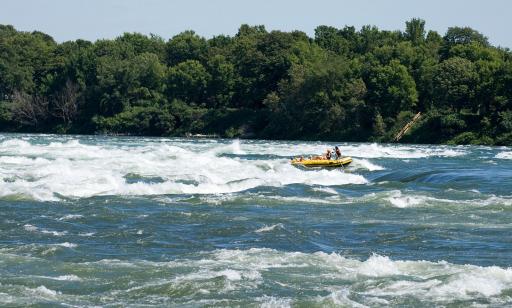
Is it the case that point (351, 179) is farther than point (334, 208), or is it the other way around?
point (351, 179)

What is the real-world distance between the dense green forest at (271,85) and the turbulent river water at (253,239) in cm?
5470

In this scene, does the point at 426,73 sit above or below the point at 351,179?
above

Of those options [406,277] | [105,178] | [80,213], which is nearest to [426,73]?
[105,178]

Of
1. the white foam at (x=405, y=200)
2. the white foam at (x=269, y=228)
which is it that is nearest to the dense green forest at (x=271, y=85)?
the white foam at (x=405, y=200)

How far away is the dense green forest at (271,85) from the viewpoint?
96.8 metres

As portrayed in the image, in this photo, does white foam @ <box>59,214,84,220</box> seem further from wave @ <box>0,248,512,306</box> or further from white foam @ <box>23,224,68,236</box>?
wave @ <box>0,248,512,306</box>

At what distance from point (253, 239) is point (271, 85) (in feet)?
327

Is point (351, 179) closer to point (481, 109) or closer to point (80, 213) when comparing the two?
point (80, 213)

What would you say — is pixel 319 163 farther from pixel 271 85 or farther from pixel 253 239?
pixel 271 85

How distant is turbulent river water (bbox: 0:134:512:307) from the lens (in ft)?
58.1

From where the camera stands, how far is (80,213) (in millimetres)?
27969

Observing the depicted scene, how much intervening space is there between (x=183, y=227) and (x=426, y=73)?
273ft

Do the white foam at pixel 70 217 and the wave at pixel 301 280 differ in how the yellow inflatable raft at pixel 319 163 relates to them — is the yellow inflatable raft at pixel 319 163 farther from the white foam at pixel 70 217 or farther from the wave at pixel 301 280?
the wave at pixel 301 280

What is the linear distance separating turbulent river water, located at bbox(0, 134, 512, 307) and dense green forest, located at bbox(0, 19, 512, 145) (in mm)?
54705
